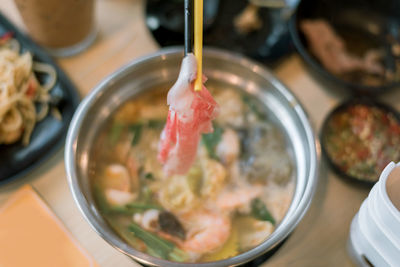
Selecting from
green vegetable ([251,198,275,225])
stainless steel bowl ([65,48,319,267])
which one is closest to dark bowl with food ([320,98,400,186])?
stainless steel bowl ([65,48,319,267])

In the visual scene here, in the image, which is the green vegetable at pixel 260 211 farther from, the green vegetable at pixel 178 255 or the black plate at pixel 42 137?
the black plate at pixel 42 137

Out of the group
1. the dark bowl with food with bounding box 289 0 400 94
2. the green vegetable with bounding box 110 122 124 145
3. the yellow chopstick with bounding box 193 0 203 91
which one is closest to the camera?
the yellow chopstick with bounding box 193 0 203 91

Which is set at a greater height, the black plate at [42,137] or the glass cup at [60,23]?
the glass cup at [60,23]

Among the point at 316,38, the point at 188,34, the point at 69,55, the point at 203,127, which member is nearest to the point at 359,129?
the point at 316,38

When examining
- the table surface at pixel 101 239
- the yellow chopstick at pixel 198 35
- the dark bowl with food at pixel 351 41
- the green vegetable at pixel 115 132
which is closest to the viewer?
the yellow chopstick at pixel 198 35

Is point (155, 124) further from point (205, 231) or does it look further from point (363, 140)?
point (363, 140)

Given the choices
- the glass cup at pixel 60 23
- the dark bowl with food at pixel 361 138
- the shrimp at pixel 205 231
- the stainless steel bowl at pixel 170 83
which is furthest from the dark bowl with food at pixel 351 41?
→ the glass cup at pixel 60 23

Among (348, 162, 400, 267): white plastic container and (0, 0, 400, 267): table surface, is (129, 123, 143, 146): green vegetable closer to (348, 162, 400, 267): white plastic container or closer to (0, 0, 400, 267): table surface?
(0, 0, 400, 267): table surface
